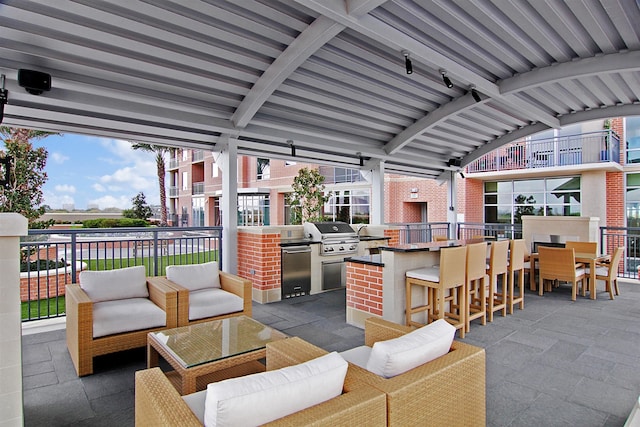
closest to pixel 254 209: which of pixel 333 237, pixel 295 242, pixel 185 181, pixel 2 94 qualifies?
pixel 185 181

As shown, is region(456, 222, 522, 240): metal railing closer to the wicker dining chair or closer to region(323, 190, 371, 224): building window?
the wicker dining chair

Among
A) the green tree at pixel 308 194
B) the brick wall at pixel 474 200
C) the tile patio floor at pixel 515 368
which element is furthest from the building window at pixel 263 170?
the tile patio floor at pixel 515 368

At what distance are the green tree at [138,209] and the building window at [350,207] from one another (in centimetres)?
1284

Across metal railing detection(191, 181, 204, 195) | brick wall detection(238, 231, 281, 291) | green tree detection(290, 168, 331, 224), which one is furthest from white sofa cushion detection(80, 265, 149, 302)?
metal railing detection(191, 181, 204, 195)

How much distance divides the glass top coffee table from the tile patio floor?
0.44 m

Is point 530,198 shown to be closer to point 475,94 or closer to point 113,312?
point 475,94

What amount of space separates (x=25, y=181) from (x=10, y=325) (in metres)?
6.74

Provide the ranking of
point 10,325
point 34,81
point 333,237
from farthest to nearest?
1. point 333,237
2. point 34,81
3. point 10,325

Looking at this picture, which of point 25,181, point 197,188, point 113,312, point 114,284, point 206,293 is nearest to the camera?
point 113,312

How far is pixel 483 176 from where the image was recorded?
13375 millimetres

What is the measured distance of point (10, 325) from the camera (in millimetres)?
1539

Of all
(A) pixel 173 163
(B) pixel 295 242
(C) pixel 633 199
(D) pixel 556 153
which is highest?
(A) pixel 173 163

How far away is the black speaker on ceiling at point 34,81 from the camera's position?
3.48m

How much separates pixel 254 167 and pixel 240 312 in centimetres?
1832
